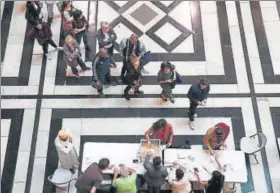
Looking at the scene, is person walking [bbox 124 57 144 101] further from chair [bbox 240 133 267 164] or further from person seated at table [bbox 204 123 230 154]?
chair [bbox 240 133 267 164]

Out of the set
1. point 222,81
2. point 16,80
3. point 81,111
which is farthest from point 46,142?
point 222,81

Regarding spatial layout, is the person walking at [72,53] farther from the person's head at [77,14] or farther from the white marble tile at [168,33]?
the white marble tile at [168,33]

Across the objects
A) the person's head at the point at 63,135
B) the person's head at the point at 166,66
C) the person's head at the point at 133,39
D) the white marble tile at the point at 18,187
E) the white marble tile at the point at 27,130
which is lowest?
the white marble tile at the point at 18,187

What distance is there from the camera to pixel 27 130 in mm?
10688

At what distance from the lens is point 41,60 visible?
1180cm

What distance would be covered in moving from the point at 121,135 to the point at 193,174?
2.10m

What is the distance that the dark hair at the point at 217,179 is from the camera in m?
8.32

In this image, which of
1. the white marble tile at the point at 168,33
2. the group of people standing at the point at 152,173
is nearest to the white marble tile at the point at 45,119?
the group of people standing at the point at 152,173

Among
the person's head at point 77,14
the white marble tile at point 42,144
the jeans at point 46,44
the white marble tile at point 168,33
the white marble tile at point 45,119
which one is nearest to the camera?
the white marble tile at point 42,144

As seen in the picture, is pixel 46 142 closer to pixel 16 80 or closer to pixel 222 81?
pixel 16 80

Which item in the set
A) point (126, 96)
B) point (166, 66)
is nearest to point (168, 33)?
point (126, 96)

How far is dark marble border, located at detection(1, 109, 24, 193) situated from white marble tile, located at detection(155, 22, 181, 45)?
143 inches

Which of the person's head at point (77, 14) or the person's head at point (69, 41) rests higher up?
the person's head at point (77, 14)

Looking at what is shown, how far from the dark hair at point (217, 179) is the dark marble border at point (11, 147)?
12.8 ft
